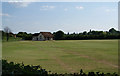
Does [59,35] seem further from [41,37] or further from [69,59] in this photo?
[69,59]

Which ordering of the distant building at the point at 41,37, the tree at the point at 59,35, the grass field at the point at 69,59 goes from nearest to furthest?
the grass field at the point at 69,59 → the tree at the point at 59,35 → the distant building at the point at 41,37

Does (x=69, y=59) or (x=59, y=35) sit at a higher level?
(x=59, y=35)

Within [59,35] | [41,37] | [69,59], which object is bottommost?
[69,59]

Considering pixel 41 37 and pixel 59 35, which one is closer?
pixel 59 35

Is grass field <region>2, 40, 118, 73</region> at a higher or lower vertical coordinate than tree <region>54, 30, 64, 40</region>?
lower

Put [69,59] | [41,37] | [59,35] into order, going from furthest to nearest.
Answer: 1. [41,37]
2. [59,35]
3. [69,59]

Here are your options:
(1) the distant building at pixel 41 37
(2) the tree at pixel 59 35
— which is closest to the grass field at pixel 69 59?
(2) the tree at pixel 59 35

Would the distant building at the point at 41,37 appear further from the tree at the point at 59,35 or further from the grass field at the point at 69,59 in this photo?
the grass field at the point at 69,59

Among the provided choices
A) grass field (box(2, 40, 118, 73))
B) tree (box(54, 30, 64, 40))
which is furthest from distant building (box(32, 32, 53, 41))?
grass field (box(2, 40, 118, 73))

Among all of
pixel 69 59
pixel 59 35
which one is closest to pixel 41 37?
pixel 59 35

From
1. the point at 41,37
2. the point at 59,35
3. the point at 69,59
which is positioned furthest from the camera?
the point at 41,37

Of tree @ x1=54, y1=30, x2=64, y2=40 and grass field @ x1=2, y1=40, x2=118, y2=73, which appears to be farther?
tree @ x1=54, y1=30, x2=64, y2=40

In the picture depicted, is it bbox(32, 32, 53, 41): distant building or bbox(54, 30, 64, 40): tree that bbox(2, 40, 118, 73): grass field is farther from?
bbox(32, 32, 53, 41): distant building

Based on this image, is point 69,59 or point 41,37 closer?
point 69,59
